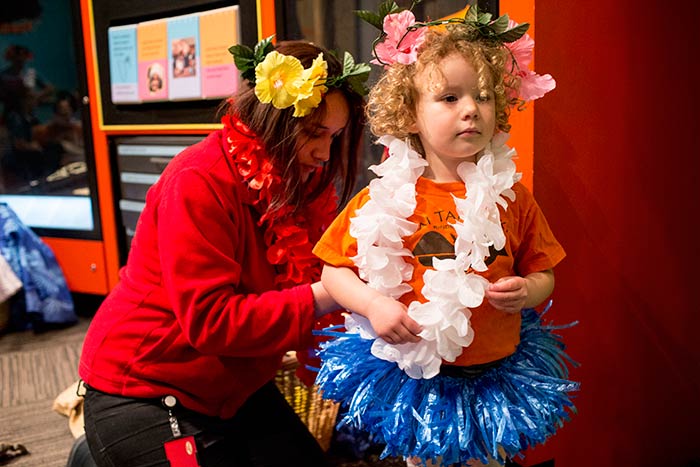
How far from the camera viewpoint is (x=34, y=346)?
3.36 metres

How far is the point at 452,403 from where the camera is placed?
3.69 ft

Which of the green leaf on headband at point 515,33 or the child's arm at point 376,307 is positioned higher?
the green leaf on headband at point 515,33

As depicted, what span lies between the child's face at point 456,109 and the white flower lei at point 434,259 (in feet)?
0.12

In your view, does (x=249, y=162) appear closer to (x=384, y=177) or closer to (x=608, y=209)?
(x=384, y=177)

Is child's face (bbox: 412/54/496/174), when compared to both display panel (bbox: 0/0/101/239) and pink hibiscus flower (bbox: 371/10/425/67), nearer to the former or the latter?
pink hibiscus flower (bbox: 371/10/425/67)

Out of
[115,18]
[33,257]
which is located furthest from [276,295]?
[33,257]

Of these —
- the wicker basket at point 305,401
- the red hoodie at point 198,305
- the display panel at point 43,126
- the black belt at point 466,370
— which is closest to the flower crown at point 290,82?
the red hoodie at point 198,305

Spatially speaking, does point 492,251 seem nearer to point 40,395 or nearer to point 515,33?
point 515,33

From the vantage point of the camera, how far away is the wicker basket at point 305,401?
210 centimetres

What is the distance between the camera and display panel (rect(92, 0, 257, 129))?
2.71 m

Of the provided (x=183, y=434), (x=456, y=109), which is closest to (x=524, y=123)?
(x=456, y=109)

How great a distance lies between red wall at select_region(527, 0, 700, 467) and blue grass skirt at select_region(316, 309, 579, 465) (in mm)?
492

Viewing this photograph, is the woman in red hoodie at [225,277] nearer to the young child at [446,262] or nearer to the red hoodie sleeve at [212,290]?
the red hoodie sleeve at [212,290]

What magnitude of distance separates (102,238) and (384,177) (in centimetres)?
267
